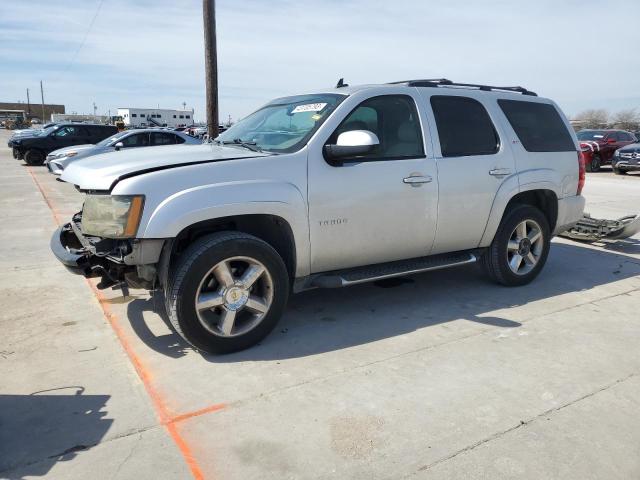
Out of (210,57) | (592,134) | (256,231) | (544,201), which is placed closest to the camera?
(256,231)

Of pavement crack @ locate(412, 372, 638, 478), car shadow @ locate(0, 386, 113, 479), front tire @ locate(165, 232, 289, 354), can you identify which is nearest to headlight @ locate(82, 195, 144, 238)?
front tire @ locate(165, 232, 289, 354)

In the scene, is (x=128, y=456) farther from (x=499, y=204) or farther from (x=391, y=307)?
(x=499, y=204)

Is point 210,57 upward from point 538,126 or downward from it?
upward

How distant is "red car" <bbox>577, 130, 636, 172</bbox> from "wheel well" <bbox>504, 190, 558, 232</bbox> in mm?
16590

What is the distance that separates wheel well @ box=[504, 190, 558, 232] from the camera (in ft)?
17.9

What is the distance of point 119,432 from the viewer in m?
2.83

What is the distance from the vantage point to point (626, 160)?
18.7 m

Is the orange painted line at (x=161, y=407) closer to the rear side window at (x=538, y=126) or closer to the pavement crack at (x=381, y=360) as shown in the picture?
the pavement crack at (x=381, y=360)

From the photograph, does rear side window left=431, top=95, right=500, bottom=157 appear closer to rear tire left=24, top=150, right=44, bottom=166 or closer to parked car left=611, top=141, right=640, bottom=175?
parked car left=611, top=141, right=640, bottom=175

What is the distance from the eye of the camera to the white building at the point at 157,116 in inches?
3401

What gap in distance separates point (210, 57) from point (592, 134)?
1680cm

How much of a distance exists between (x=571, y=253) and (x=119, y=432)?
6117 mm

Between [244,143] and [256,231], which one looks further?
[244,143]

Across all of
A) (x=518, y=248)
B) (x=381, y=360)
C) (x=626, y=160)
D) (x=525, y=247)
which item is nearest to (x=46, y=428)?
(x=381, y=360)
